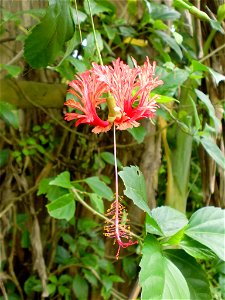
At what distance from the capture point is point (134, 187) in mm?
523

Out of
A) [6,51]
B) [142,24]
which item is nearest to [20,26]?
[6,51]

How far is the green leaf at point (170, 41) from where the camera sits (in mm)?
930

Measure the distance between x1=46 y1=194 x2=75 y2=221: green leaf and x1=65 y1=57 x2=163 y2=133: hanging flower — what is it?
1.14 ft

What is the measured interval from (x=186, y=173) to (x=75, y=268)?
1.21ft

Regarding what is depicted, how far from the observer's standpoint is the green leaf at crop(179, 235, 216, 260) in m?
0.59

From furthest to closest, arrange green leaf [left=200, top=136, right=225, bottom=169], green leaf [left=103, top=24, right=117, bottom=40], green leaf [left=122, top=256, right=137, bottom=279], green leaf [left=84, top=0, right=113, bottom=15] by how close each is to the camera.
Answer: green leaf [left=122, top=256, right=137, bottom=279], green leaf [left=103, top=24, right=117, bottom=40], green leaf [left=200, top=136, right=225, bottom=169], green leaf [left=84, top=0, right=113, bottom=15]

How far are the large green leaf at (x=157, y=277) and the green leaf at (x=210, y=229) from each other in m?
0.07

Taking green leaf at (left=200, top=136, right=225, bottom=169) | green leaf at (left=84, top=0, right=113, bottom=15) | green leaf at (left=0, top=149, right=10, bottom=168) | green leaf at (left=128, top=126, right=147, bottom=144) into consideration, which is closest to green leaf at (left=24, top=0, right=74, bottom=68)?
green leaf at (left=84, top=0, right=113, bottom=15)

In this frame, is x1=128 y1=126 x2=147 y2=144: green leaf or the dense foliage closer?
x1=128 y1=126 x2=147 y2=144: green leaf

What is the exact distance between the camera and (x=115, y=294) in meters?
1.13

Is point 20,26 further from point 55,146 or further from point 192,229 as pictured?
point 192,229

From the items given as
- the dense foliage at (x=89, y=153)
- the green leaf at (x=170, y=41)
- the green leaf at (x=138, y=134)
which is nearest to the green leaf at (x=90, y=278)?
the dense foliage at (x=89, y=153)

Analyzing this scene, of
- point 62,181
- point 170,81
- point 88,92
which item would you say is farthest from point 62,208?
point 88,92

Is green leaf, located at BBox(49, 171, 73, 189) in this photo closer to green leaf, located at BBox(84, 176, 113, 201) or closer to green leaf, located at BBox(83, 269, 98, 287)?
green leaf, located at BBox(84, 176, 113, 201)
